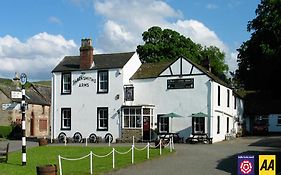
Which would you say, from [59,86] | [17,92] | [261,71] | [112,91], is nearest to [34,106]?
[59,86]

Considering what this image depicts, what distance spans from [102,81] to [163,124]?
7.05m

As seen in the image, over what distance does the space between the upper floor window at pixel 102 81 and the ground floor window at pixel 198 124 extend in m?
8.88

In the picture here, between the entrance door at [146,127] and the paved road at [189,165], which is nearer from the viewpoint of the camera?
the paved road at [189,165]

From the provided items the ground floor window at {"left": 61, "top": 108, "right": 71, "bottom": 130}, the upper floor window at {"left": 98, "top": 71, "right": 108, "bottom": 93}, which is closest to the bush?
the ground floor window at {"left": 61, "top": 108, "right": 71, "bottom": 130}

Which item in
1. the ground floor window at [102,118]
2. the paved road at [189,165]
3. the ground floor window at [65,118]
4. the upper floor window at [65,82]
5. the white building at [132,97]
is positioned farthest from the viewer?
the upper floor window at [65,82]

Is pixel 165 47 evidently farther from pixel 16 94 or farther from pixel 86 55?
pixel 16 94

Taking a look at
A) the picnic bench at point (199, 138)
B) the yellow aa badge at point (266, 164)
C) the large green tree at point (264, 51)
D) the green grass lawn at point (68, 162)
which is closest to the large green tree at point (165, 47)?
the large green tree at point (264, 51)

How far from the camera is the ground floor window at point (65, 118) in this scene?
43897 millimetres

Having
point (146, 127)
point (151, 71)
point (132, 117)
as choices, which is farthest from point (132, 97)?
point (151, 71)

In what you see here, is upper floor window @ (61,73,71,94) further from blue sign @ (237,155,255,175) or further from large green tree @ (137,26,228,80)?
blue sign @ (237,155,255,175)

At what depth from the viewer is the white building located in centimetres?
3962

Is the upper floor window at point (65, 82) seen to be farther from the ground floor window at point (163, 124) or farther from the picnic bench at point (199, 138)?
the picnic bench at point (199, 138)

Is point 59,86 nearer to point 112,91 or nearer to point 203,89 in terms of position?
point 112,91

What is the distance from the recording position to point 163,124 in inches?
1609
